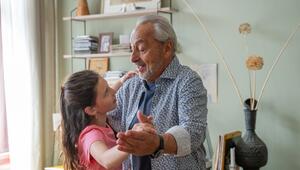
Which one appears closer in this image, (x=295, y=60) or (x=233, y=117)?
(x=295, y=60)

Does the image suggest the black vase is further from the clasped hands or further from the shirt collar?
the clasped hands

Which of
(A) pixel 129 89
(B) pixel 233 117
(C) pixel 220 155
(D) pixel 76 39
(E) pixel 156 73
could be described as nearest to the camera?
(E) pixel 156 73

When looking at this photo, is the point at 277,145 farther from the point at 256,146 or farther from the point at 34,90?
the point at 34,90

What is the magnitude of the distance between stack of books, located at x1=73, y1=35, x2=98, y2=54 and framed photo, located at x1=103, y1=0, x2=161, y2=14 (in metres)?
0.29

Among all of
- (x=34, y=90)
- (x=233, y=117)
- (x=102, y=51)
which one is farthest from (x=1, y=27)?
(x=233, y=117)

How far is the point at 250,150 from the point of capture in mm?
2830

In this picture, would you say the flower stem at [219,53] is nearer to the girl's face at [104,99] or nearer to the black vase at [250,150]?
the black vase at [250,150]

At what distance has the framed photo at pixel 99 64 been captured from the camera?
398 cm

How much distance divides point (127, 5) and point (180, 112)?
241 centimetres

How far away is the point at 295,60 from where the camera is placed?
307cm

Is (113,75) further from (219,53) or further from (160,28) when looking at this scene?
(160,28)

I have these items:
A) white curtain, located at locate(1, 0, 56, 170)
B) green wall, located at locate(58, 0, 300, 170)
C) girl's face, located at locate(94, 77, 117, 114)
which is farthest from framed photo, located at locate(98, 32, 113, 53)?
girl's face, located at locate(94, 77, 117, 114)

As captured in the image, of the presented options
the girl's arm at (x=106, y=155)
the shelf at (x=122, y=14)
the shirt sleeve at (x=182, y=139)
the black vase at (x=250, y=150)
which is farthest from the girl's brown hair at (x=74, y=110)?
the shelf at (x=122, y=14)

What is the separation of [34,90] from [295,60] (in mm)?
2296
